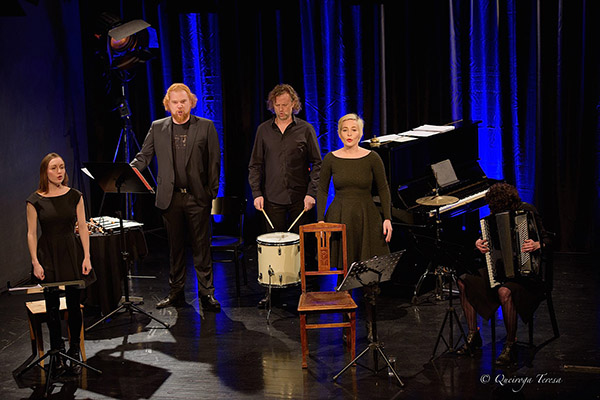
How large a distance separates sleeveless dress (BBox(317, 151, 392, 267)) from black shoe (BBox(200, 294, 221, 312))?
138 cm

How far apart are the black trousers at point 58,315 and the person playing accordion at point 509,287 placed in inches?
105

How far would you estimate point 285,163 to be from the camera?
5969mm

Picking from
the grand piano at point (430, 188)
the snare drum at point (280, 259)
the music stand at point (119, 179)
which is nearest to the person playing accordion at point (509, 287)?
the grand piano at point (430, 188)

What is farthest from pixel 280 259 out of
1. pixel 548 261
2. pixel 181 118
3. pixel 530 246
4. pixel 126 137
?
pixel 126 137

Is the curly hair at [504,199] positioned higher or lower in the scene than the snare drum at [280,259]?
higher

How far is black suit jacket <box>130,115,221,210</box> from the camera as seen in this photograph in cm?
582

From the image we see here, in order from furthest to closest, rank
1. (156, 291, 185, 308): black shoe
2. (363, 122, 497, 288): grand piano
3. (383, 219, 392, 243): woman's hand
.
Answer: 1. (156, 291, 185, 308): black shoe
2. (363, 122, 497, 288): grand piano
3. (383, 219, 392, 243): woman's hand

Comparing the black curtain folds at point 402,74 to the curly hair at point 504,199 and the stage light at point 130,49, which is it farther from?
the curly hair at point 504,199

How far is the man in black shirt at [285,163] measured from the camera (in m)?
5.96

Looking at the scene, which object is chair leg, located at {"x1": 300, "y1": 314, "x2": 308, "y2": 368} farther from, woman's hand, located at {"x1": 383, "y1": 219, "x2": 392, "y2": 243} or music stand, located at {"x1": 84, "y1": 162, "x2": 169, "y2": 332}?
music stand, located at {"x1": 84, "y1": 162, "x2": 169, "y2": 332}

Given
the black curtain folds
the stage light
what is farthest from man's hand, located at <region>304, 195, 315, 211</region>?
the stage light

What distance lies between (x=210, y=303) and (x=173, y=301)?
37 cm

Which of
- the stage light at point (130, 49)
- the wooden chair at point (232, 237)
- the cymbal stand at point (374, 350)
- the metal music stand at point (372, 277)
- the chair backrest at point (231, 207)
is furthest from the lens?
the stage light at point (130, 49)

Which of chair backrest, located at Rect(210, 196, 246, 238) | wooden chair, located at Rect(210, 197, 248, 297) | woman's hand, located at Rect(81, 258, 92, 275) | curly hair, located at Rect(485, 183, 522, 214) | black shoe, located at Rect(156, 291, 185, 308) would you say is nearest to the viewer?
curly hair, located at Rect(485, 183, 522, 214)
